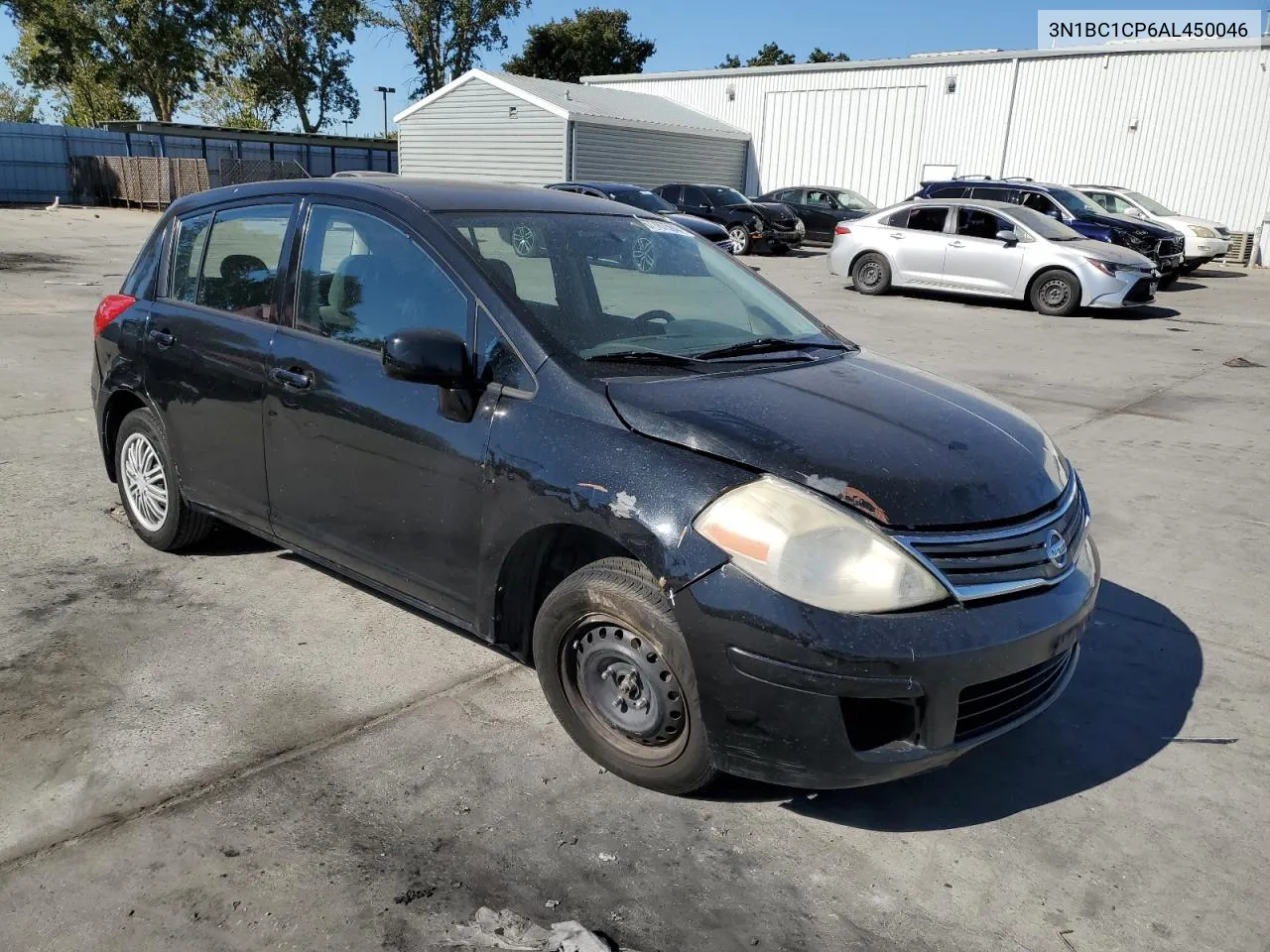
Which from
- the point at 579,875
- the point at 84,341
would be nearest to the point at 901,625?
the point at 579,875

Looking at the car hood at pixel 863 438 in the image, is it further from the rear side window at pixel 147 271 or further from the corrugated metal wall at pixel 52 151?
the corrugated metal wall at pixel 52 151

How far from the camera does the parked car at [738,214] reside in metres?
23.5

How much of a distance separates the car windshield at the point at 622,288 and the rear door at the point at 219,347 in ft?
3.17

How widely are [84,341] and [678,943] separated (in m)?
9.59

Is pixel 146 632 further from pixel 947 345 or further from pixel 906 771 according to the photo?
pixel 947 345

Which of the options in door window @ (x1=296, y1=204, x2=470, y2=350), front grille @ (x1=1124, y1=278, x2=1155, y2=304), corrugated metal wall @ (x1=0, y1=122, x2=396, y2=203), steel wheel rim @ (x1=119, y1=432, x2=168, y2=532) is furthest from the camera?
corrugated metal wall @ (x1=0, y1=122, x2=396, y2=203)

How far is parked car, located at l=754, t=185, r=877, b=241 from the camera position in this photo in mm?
26281

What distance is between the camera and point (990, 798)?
3100mm

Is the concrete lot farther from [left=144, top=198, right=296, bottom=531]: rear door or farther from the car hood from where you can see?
the car hood

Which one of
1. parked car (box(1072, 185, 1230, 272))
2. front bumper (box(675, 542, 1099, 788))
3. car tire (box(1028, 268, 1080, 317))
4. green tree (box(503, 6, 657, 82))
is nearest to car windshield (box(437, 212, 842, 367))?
front bumper (box(675, 542, 1099, 788))

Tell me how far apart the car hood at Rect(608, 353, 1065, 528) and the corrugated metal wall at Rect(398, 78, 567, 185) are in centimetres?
2822

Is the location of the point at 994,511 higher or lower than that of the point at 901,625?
higher

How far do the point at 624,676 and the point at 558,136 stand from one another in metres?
29.3

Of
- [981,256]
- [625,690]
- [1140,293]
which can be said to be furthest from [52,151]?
[625,690]
